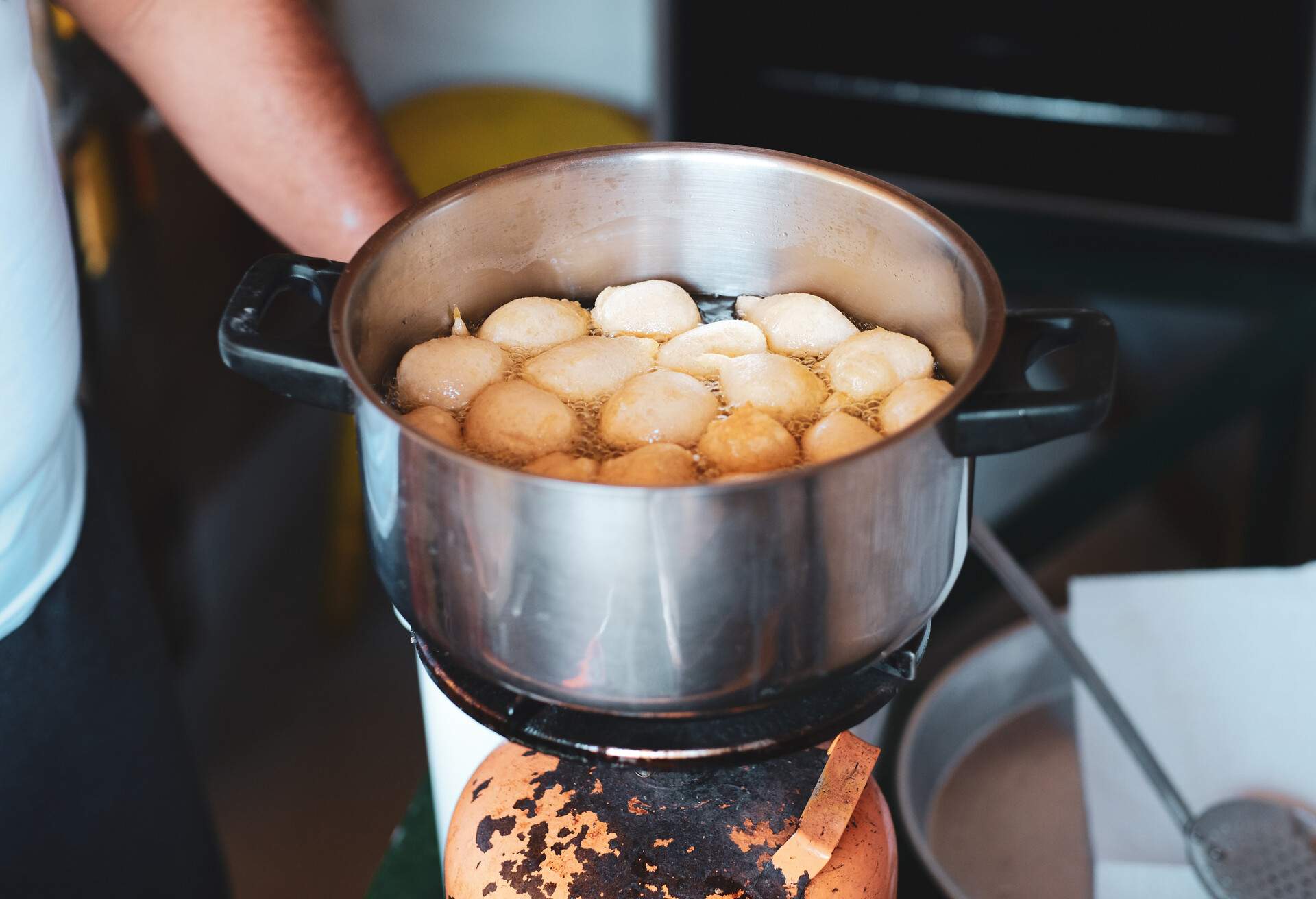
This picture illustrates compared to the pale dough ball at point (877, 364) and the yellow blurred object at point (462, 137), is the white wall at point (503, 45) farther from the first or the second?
the pale dough ball at point (877, 364)

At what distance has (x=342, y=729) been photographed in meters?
2.04

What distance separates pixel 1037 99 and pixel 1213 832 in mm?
1140

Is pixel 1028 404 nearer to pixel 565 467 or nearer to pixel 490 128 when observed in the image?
pixel 565 467

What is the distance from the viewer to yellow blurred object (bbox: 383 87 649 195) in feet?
7.38

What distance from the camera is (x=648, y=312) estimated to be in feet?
2.21

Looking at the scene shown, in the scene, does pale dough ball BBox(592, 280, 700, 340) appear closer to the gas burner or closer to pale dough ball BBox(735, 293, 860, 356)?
pale dough ball BBox(735, 293, 860, 356)

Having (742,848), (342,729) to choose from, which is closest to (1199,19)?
(742,848)

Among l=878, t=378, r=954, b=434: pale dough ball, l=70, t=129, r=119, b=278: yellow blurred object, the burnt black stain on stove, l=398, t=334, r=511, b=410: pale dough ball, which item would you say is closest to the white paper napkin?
the burnt black stain on stove

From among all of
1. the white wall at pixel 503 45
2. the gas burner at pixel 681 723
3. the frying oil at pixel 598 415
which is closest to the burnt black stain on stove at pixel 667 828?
the gas burner at pixel 681 723

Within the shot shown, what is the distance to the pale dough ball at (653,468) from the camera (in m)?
0.52

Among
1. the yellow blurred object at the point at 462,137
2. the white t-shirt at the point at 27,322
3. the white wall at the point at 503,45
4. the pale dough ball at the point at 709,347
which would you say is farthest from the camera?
the white wall at the point at 503,45

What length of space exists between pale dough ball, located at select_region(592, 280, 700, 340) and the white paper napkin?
0.50 m

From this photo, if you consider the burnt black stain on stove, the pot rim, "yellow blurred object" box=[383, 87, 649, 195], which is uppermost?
the pot rim

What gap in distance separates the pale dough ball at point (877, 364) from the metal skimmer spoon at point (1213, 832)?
220mm
